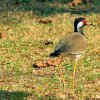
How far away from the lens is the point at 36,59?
8570 millimetres

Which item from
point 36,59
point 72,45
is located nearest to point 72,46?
point 72,45

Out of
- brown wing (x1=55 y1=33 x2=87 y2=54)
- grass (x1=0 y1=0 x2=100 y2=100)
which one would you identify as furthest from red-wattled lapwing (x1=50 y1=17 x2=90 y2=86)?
grass (x1=0 y1=0 x2=100 y2=100)

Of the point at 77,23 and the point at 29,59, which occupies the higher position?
the point at 77,23

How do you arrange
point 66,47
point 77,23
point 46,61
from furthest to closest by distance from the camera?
point 46,61 → point 77,23 → point 66,47

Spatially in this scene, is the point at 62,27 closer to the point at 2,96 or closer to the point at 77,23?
the point at 77,23

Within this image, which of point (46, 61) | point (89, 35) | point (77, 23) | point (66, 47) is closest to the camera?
point (66, 47)

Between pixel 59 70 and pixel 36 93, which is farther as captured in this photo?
pixel 59 70

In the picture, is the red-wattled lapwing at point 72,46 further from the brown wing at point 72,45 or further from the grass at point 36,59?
the grass at point 36,59

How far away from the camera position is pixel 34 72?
7.88 metres

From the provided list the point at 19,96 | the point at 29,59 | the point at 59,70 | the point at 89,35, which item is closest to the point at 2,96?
the point at 19,96

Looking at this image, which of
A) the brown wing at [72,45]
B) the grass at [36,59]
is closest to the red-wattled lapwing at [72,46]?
the brown wing at [72,45]

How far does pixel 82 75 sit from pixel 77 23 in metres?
0.87

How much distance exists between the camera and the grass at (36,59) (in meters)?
6.91

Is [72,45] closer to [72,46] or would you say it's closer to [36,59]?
[72,46]
